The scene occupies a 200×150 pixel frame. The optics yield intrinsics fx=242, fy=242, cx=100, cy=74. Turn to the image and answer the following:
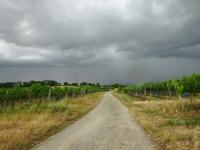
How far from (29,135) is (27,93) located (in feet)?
96.8

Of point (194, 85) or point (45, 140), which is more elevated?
point (194, 85)

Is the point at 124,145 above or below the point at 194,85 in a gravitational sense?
below

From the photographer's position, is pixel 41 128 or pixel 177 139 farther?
pixel 41 128

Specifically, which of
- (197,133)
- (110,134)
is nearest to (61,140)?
(110,134)

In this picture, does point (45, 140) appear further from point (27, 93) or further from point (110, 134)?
point (27, 93)

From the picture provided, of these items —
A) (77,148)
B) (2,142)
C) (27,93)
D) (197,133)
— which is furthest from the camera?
(27,93)

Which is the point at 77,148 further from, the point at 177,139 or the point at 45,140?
the point at 177,139

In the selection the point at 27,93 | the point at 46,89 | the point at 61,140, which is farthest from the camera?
the point at 46,89

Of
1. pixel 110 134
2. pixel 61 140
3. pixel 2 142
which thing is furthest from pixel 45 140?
pixel 110 134

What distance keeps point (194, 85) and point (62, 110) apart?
49.6 feet

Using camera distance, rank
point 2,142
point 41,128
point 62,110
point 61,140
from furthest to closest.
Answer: point 62,110 < point 41,128 < point 61,140 < point 2,142

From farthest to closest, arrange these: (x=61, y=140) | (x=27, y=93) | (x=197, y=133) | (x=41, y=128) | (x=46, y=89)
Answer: (x=46, y=89) < (x=27, y=93) < (x=41, y=128) < (x=197, y=133) < (x=61, y=140)

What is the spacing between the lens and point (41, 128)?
11867mm

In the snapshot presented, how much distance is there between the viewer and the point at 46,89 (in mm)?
42000
